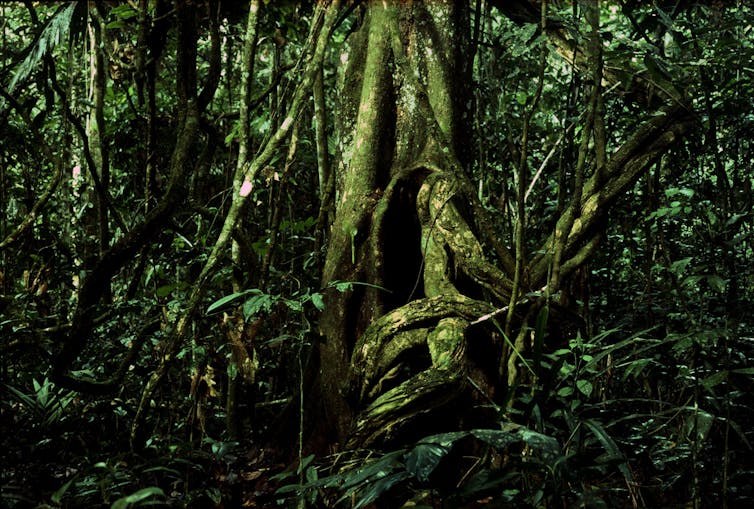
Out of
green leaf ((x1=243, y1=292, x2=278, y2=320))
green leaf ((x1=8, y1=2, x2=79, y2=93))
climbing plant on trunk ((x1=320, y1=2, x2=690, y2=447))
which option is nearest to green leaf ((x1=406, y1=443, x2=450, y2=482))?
climbing plant on trunk ((x1=320, y1=2, x2=690, y2=447))

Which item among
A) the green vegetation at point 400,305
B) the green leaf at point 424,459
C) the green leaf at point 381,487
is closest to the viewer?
the green leaf at point 424,459

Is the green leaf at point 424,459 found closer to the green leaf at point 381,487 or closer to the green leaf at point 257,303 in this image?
the green leaf at point 381,487

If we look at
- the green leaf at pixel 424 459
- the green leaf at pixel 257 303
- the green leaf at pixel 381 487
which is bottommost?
the green leaf at pixel 381 487

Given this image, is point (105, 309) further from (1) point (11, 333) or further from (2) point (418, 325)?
(2) point (418, 325)

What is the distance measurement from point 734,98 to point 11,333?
13.9 feet

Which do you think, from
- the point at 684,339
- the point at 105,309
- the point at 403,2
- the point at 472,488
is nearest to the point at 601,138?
the point at 684,339

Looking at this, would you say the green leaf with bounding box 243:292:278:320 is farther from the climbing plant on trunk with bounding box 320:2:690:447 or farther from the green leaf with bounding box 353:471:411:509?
the green leaf with bounding box 353:471:411:509

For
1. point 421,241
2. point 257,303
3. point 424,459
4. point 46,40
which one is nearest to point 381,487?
point 424,459

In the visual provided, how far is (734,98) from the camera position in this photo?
12.2ft

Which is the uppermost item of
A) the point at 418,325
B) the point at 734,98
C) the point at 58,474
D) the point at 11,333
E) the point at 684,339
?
the point at 734,98

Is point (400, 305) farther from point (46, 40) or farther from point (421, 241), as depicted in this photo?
point (46, 40)

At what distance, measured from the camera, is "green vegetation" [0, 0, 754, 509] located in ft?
8.09

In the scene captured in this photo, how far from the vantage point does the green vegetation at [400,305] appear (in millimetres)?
2467

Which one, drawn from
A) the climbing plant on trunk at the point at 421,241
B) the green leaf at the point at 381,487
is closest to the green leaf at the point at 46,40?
the climbing plant on trunk at the point at 421,241
